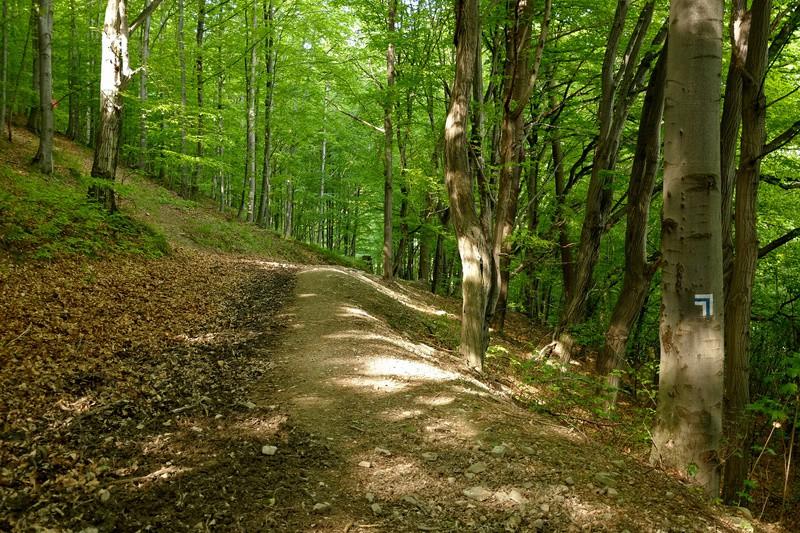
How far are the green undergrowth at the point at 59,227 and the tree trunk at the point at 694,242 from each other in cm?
864

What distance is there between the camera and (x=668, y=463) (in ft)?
12.3

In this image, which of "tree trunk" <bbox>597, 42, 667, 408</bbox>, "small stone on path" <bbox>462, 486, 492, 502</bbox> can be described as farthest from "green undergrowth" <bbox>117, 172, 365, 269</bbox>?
"small stone on path" <bbox>462, 486, 492, 502</bbox>

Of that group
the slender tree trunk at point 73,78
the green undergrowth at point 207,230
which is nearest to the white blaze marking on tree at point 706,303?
the green undergrowth at point 207,230

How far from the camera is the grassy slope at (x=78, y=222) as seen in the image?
319 inches

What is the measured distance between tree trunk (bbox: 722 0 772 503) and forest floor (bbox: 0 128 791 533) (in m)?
1.66

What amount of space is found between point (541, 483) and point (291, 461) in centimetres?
188

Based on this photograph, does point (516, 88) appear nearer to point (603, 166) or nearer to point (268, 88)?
point (603, 166)

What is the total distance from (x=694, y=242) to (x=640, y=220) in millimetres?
4099

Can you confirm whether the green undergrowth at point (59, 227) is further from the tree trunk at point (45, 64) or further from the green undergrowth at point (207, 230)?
the green undergrowth at point (207, 230)

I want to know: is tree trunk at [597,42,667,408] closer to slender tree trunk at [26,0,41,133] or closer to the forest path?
the forest path

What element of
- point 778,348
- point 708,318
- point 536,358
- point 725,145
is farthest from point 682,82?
point 778,348

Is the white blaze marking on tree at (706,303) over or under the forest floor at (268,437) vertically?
over

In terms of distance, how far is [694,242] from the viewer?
3494 mm

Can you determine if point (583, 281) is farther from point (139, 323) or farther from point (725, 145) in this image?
point (139, 323)
